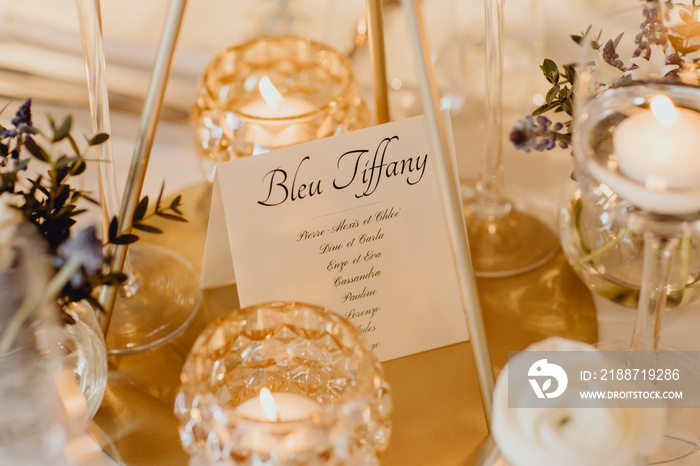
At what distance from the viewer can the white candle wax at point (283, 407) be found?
479 mm

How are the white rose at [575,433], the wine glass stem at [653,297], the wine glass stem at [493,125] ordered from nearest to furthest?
1. the white rose at [575,433]
2. the wine glass stem at [653,297]
3. the wine glass stem at [493,125]

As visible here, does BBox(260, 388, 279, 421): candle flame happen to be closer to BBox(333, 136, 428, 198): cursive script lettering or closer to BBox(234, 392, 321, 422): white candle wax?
BBox(234, 392, 321, 422): white candle wax

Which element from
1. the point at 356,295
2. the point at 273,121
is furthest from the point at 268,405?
the point at 273,121

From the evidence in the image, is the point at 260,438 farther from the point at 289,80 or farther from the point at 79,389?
the point at 289,80

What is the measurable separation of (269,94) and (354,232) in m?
0.19

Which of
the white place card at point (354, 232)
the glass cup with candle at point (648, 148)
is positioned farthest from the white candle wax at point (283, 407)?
the glass cup with candle at point (648, 148)

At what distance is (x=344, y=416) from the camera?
1.39 ft

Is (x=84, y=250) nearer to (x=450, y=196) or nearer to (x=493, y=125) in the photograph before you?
(x=450, y=196)

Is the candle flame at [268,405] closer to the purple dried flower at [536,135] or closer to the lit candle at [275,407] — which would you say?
the lit candle at [275,407]

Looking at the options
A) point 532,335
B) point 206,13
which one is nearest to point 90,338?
point 532,335

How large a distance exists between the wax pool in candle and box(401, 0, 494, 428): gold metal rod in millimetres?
100

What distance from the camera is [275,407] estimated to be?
0.48 meters

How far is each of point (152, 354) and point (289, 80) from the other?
12.8 inches

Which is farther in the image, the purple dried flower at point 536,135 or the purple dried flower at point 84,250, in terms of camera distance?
the purple dried flower at point 536,135
